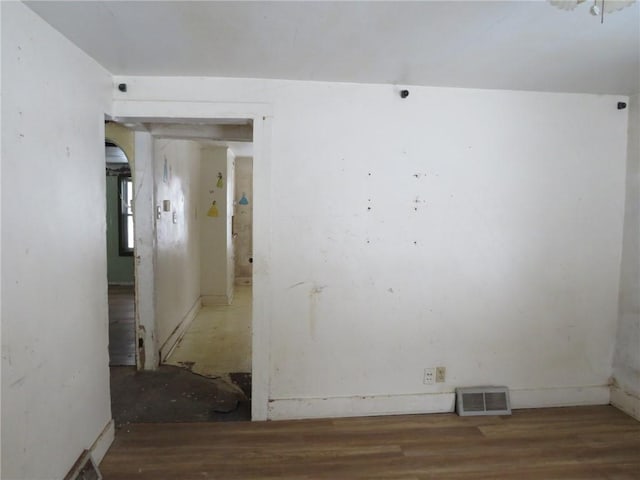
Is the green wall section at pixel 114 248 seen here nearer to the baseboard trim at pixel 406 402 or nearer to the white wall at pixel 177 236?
the white wall at pixel 177 236

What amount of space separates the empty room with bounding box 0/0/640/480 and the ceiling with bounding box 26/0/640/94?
0.06 ft

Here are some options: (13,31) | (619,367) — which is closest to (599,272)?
(619,367)

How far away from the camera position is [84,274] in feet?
5.81

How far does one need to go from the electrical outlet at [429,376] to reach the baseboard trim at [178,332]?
2194mm

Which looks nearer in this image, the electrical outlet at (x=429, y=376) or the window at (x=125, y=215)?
the electrical outlet at (x=429, y=376)

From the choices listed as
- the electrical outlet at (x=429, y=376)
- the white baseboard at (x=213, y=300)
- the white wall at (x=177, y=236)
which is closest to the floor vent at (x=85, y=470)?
the white wall at (x=177, y=236)

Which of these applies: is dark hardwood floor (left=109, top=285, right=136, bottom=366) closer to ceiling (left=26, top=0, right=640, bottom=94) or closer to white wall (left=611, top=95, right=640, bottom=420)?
ceiling (left=26, top=0, right=640, bottom=94)

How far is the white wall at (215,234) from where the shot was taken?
496 cm

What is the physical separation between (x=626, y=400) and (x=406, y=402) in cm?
148

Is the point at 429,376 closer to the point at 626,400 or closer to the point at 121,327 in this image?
the point at 626,400

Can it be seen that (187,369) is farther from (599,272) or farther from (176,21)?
(599,272)

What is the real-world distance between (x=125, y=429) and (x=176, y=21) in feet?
7.34

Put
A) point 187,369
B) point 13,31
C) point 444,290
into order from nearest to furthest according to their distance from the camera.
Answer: point 13,31, point 444,290, point 187,369

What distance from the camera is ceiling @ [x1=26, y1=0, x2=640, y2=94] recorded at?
4.59ft
